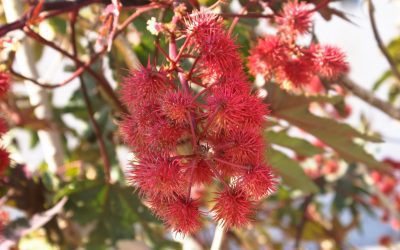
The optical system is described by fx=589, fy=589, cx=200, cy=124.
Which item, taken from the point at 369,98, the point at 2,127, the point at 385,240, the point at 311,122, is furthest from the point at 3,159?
the point at 385,240

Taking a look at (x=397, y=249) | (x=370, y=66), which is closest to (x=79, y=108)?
(x=397, y=249)

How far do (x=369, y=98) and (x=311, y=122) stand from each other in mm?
192

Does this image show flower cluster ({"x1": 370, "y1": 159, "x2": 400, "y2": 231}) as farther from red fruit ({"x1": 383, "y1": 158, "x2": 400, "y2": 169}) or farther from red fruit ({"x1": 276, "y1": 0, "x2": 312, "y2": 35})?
red fruit ({"x1": 276, "y1": 0, "x2": 312, "y2": 35})

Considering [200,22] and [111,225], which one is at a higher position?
[200,22]

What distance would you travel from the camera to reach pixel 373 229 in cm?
499

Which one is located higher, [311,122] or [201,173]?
[201,173]

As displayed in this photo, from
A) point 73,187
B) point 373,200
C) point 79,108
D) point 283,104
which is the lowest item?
point 373,200

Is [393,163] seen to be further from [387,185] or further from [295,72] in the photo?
[295,72]

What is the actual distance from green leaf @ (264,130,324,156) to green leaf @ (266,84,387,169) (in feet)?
0.13

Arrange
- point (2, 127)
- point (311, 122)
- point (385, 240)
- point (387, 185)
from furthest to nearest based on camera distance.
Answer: point (385, 240)
point (387, 185)
point (311, 122)
point (2, 127)

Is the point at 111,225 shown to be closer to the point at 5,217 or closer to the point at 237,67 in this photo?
the point at 5,217

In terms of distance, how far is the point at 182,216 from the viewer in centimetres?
53

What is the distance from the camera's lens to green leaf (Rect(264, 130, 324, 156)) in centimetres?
111

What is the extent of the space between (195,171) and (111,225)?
0.74m
